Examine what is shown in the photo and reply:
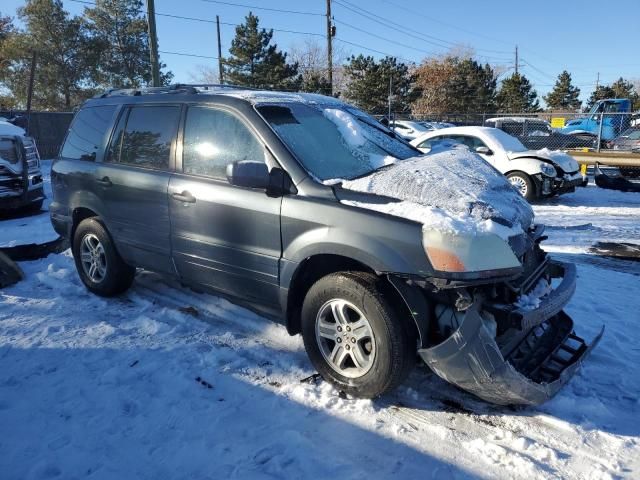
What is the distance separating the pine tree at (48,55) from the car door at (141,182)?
3598 cm

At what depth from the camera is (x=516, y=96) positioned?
4875 cm

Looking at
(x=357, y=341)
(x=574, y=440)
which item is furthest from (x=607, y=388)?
(x=357, y=341)

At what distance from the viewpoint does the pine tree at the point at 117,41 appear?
120ft

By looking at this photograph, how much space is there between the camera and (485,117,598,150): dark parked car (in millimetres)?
17666

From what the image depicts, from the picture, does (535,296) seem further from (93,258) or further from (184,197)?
(93,258)

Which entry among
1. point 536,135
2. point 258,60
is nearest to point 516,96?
point 258,60

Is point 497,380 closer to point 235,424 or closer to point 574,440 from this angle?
point 574,440

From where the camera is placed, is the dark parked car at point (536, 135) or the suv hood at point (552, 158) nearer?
the suv hood at point (552, 158)

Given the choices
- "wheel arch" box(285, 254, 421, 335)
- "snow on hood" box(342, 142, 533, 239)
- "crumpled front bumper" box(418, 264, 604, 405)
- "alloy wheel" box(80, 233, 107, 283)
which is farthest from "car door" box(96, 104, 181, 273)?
"crumpled front bumper" box(418, 264, 604, 405)

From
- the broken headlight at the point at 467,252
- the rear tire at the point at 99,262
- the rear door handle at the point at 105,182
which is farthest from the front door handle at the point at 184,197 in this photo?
the broken headlight at the point at 467,252

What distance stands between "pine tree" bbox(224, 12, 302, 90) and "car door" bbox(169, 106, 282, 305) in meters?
34.6

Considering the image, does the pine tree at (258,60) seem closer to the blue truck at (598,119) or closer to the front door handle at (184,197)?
the blue truck at (598,119)

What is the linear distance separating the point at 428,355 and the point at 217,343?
1.81m

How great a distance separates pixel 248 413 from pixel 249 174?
147cm
